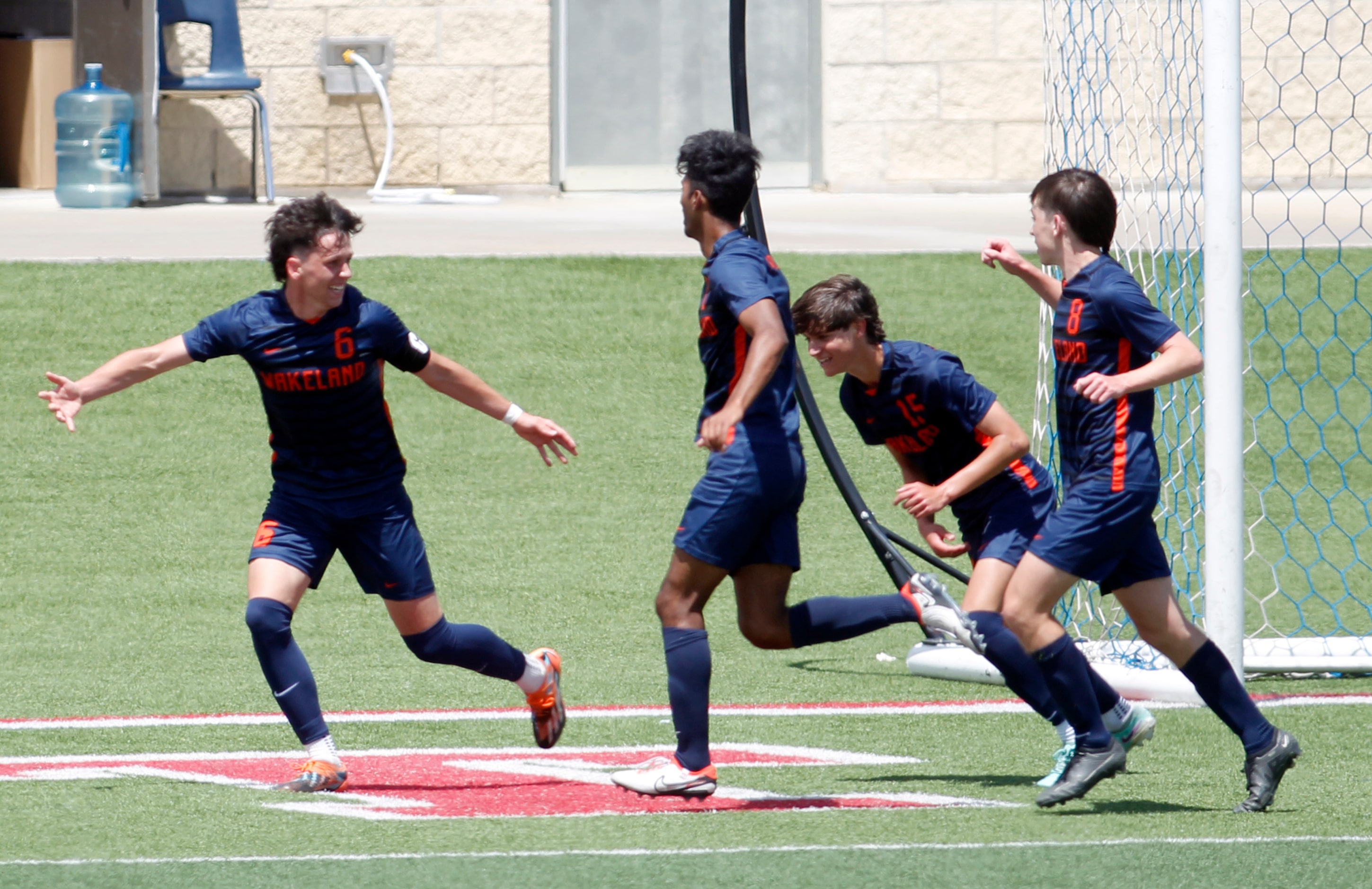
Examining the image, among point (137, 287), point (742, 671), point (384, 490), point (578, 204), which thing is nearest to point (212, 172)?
point (578, 204)

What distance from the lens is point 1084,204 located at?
5016 millimetres

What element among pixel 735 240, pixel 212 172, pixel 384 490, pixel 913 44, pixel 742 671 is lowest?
pixel 742 671

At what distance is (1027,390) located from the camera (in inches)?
463

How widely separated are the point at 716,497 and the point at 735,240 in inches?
27.4

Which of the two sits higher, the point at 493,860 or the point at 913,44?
the point at 913,44

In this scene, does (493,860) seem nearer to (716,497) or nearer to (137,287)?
(716,497)

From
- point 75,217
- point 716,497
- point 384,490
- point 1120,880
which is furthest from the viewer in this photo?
point 75,217

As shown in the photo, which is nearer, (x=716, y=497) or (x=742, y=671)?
(x=716, y=497)

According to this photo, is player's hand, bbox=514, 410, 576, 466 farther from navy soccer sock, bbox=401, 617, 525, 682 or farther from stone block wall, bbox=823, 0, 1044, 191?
stone block wall, bbox=823, 0, 1044, 191

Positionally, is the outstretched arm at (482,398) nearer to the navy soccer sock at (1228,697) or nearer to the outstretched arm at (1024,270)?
the outstretched arm at (1024,270)

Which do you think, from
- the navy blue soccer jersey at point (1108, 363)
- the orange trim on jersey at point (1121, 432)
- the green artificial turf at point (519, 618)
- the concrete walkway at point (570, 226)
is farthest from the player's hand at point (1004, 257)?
the concrete walkway at point (570, 226)

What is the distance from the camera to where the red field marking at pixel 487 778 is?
507cm

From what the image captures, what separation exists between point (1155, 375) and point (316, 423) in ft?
7.64

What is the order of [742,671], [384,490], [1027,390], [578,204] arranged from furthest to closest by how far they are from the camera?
Result: [578,204] → [1027,390] → [742,671] → [384,490]
